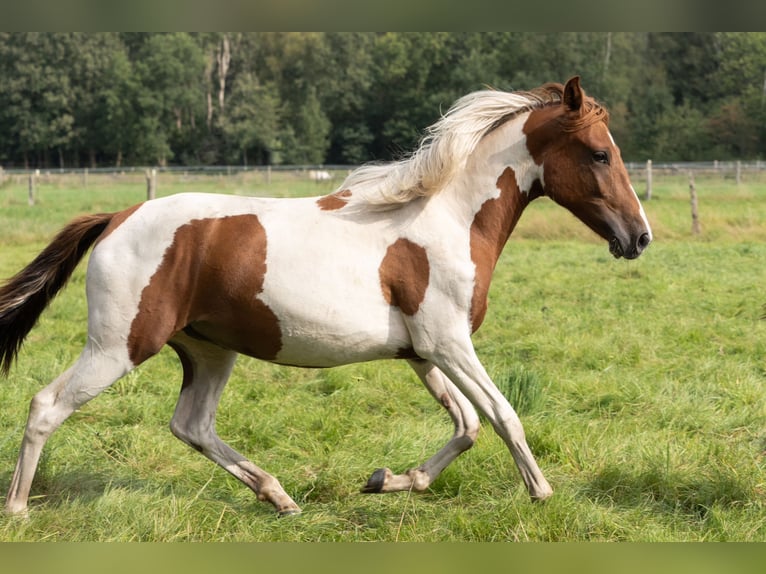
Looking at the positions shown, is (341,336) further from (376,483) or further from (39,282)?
(39,282)

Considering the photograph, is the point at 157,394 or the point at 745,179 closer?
the point at 157,394

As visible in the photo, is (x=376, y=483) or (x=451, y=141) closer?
(x=451, y=141)

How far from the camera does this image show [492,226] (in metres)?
3.98

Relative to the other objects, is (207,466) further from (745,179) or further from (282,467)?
(745,179)

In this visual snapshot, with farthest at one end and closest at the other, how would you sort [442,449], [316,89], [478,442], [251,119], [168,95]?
[316,89] < [251,119] < [168,95] < [478,442] < [442,449]

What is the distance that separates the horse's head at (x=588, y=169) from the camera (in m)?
3.83

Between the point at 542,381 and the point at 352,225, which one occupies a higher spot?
the point at 352,225

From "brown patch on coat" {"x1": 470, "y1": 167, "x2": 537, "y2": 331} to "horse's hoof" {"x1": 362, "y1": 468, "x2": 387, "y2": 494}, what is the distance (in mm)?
823

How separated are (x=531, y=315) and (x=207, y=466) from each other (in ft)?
15.1

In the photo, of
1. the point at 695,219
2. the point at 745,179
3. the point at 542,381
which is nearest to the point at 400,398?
the point at 542,381

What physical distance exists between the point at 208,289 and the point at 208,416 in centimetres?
74

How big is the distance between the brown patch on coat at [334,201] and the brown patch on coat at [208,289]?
1.09ft

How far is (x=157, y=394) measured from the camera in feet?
19.2

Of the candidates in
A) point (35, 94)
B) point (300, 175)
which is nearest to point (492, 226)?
point (300, 175)
